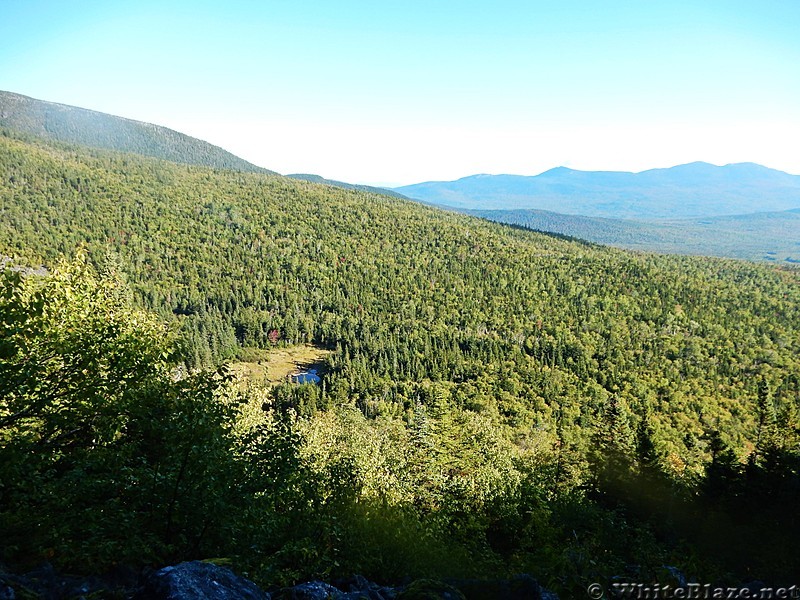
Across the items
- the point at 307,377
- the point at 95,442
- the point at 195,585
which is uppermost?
the point at 195,585

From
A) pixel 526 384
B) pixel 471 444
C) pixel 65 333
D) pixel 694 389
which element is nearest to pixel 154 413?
pixel 65 333

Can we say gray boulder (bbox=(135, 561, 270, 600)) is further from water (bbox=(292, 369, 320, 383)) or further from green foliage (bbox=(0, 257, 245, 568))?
water (bbox=(292, 369, 320, 383))

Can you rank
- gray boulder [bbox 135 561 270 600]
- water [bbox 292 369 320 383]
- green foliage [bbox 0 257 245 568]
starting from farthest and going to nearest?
1. water [bbox 292 369 320 383]
2. green foliage [bbox 0 257 245 568]
3. gray boulder [bbox 135 561 270 600]

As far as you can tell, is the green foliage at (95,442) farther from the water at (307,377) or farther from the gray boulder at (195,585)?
the water at (307,377)

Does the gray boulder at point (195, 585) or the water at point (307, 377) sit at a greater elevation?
the gray boulder at point (195, 585)

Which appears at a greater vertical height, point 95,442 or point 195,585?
point 195,585

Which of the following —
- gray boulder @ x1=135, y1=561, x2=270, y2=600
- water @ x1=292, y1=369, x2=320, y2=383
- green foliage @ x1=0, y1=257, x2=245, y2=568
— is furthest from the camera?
water @ x1=292, y1=369, x2=320, y2=383

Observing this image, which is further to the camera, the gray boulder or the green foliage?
the green foliage

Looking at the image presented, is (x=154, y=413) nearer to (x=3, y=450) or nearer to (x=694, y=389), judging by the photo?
(x=3, y=450)

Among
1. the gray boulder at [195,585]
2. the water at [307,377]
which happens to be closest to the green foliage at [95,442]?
the gray boulder at [195,585]

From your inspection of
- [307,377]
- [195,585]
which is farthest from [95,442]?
[307,377]

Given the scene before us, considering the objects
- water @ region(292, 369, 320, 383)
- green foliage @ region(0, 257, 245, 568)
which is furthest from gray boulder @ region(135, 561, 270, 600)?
water @ region(292, 369, 320, 383)

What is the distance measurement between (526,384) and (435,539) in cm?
11699

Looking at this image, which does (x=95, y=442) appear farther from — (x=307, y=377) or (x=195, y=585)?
(x=307, y=377)
